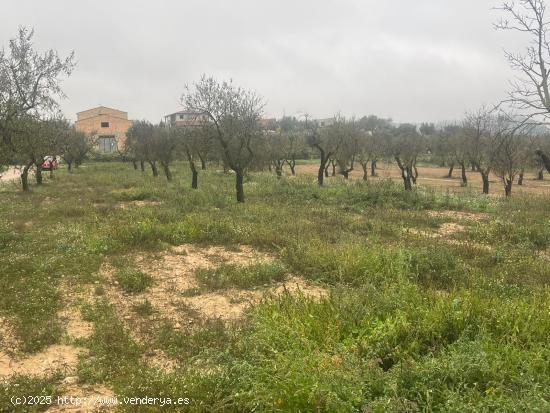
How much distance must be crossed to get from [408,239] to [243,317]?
7.05 m

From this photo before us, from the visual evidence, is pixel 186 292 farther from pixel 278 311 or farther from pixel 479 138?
pixel 479 138

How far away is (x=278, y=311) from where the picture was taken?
6879 mm

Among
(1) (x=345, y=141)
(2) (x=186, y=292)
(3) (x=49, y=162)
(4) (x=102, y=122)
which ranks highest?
(4) (x=102, y=122)

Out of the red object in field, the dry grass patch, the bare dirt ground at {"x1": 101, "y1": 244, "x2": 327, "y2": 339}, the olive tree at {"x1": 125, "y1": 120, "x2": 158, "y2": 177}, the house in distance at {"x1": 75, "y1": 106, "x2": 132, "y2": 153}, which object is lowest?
the dry grass patch

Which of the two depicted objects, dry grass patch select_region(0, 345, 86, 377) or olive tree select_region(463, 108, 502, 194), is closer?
dry grass patch select_region(0, 345, 86, 377)

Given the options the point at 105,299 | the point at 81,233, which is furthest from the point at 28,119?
the point at 105,299

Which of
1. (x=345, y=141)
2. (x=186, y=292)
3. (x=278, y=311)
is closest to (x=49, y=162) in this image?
(x=345, y=141)

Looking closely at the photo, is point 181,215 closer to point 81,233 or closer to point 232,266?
point 81,233

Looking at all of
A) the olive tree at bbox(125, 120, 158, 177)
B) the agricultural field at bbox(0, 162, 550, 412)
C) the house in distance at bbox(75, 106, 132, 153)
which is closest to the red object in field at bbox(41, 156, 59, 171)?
the olive tree at bbox(125, 120, 158, 177)

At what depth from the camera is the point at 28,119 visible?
642 inches

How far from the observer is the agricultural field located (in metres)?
4.57

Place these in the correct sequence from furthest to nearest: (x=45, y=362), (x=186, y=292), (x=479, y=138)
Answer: (x=479, y=138) < (x=186, y=292) < (x=45, y=362)

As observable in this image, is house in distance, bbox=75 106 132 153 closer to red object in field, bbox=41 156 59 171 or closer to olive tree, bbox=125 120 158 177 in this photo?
red object in field, bbox=41 156 59 171

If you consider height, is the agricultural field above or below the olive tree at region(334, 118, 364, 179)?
below
